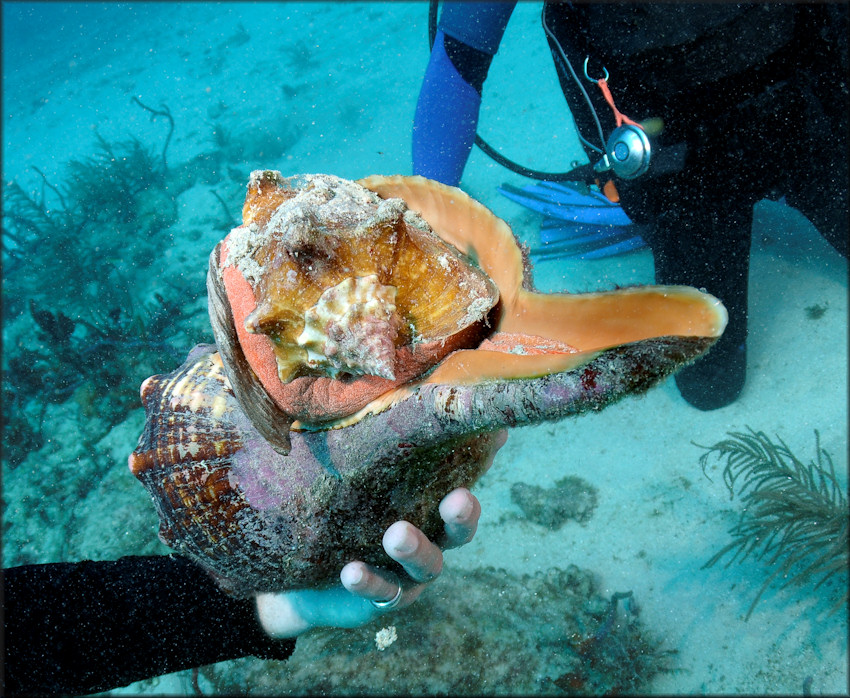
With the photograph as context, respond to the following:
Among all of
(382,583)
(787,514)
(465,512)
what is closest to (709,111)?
(787,514)

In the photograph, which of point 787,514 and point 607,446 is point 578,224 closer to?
point 607,446

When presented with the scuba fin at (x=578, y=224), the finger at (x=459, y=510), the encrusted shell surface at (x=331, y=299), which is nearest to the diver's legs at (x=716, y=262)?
the scuba fin at (x=578, y=224)

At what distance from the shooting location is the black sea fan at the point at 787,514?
3.22m

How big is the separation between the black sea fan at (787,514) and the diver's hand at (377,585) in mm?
2597

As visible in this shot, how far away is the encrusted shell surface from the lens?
1.18 meters

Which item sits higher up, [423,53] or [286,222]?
[286,222]

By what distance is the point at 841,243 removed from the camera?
395 centimetres

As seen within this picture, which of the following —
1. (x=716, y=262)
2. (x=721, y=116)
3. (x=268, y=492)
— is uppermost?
(x=268, y=492)

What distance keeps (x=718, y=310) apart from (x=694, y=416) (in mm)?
4066

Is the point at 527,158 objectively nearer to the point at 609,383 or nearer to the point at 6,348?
the point at 609,383

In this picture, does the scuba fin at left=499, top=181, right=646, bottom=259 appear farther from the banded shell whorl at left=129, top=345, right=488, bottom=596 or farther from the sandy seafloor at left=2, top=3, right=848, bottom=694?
the banded shell whorl at left=129, top=345, right=488, bottom=596

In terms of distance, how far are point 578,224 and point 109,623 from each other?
6.27 m

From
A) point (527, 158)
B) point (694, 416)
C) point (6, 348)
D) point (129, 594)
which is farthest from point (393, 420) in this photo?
point (6, 348)

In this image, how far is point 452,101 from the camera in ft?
12.8
